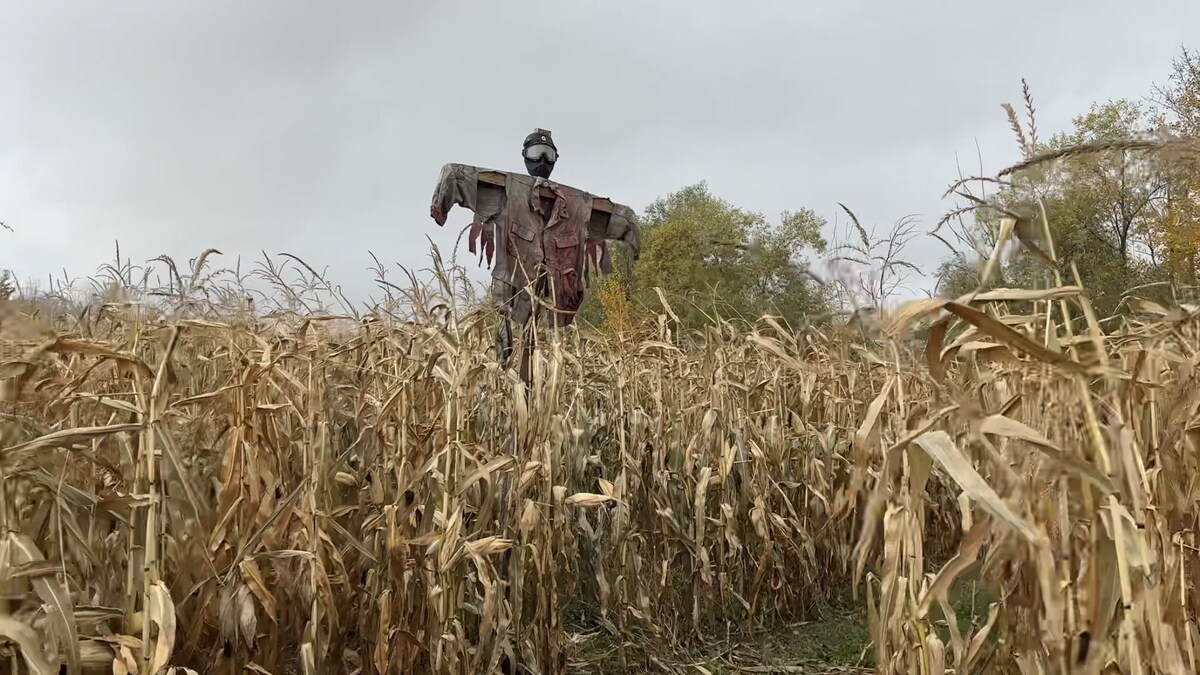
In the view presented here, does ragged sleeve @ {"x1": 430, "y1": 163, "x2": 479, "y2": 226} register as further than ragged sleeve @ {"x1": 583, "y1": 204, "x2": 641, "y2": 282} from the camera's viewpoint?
No

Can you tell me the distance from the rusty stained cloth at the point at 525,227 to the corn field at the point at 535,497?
Result: 1.53ft

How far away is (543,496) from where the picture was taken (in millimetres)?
2455

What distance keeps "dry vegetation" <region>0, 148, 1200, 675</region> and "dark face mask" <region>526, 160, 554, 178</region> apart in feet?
3.24

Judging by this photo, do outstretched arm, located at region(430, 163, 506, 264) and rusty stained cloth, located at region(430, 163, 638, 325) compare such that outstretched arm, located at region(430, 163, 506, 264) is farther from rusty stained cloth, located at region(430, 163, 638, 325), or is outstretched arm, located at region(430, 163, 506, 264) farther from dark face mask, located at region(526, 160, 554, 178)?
dark face mask, located at region(526, 160, 554, 178)

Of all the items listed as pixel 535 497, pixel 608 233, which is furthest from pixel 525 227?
pixel 535 497

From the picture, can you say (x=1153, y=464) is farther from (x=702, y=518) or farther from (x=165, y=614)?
(x=165, y=614)

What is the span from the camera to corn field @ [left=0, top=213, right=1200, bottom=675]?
3.74 feet

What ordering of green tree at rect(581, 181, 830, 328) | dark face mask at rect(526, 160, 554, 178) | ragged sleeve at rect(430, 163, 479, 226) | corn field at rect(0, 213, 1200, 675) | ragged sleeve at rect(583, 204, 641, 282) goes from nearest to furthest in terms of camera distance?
corn field at rect(0, 213, 1200, 675) → green tree at rect(581, 181, 830, 328) → ragged sleeve at rect(430, 163, 479, 226) → dark face mask at rect(526, 160, 554, 178) → ragged sleeve at rect(583, 204, 641, 282)

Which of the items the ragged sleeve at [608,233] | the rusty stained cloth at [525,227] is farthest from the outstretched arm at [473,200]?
the ragged sleeve at [608,233]

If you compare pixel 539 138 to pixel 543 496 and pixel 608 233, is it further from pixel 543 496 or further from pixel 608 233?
pixel 543 496

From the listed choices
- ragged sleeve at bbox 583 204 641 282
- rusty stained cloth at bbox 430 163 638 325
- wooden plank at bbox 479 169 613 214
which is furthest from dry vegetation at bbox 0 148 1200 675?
wooden plank at bbox 479 169 613 214

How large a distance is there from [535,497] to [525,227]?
1.52m

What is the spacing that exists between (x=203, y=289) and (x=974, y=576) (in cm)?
274

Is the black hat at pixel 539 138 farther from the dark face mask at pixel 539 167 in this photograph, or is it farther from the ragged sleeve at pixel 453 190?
the ragged sleeve at pixel 453 190
